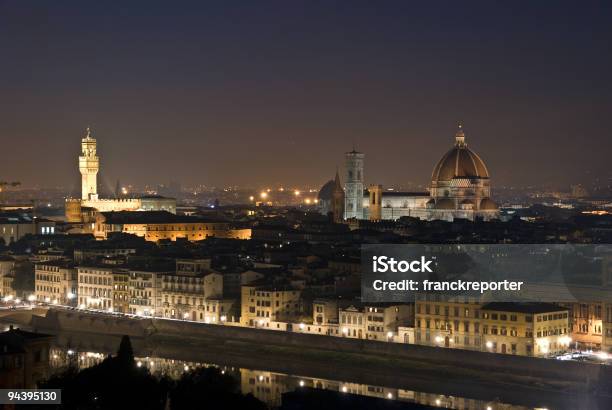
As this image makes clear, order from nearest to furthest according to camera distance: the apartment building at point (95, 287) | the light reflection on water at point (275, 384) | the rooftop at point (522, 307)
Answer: the light reflection on water at point (275, 384) < the rooftop at point (522, 307) < the apartment building at point (95, 287)

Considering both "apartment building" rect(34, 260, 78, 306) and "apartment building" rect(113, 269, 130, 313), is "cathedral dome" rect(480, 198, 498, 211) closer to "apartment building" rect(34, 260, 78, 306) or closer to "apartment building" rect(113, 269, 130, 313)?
"apartment building" rect(34, 260, 78, 306)

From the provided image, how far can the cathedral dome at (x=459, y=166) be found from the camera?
8100 centimetres

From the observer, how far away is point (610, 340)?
36031mm

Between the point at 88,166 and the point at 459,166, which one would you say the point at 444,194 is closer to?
the point at 459,166

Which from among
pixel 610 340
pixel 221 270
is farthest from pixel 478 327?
pixel 221 270

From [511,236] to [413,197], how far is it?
22790mm

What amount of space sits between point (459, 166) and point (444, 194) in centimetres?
195

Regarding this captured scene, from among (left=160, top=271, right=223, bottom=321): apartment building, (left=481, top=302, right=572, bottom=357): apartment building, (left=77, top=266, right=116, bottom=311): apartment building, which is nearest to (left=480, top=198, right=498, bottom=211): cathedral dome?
(left=77, top=266, right=116, bottom=311): apartment building

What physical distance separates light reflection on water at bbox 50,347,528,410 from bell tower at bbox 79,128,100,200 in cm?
4044

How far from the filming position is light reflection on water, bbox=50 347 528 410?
30.8m

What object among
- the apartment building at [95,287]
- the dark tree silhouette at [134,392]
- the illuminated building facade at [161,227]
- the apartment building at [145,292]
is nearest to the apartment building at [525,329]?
the dark tree silhouette at [134,392]

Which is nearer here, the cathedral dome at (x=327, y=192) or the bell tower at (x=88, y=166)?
the bell tower at (x=88, y=166)

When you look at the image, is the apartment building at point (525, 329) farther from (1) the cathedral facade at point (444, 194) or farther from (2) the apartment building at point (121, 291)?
(1) the cathedral facade at point (444, 194)

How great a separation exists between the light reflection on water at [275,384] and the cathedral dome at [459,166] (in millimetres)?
44959
